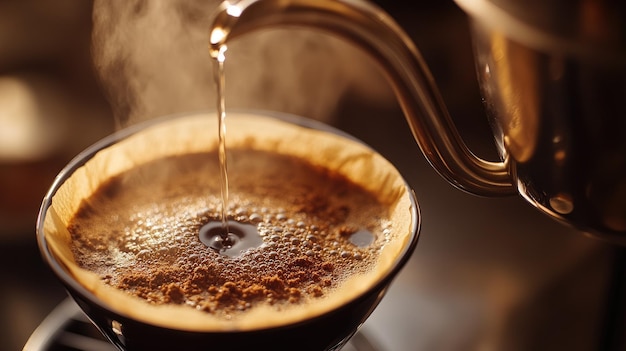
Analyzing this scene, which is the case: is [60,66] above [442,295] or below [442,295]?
above

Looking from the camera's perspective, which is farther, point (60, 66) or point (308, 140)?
point (60, 66)

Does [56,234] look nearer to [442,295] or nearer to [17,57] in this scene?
[442,295]

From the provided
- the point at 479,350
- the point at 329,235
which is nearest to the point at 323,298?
the point at 329,235

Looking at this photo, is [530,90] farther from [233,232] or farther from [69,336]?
[69,336]

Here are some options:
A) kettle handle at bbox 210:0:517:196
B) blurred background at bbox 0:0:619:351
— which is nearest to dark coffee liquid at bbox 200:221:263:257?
kettle handle at bbox 210:0:517:196

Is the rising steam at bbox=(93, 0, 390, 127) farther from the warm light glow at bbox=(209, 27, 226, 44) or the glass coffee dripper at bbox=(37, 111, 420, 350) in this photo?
the warm light glow at bbox=(209, 27, 226, 44)

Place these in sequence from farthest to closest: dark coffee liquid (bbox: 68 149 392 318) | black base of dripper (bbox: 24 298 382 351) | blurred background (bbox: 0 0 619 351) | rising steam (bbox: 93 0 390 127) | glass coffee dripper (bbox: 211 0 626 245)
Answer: rising steam (bbox: 93 0 390 127)
blurred background (bbox: 0 0 619 351)
black base of dripper (bbox: 24 298 382 351)
dark coffee liquid (bbox: 68 149 392 318)
glass coffee dripper (bbox: 211 0 626 245)
